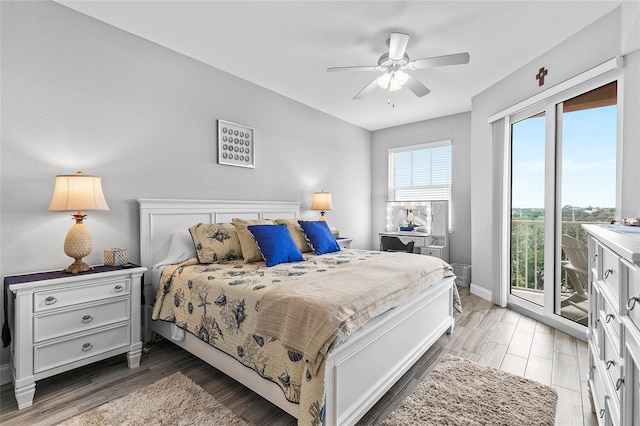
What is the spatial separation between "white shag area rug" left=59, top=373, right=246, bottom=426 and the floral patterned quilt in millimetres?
304

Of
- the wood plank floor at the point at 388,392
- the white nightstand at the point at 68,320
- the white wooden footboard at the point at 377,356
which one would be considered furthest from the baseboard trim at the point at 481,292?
the white nightstand at the point at 68,320

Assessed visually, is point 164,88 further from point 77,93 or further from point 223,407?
point 223,407

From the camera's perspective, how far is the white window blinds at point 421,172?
516cm

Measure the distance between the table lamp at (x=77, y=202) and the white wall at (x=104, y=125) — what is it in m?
0.26

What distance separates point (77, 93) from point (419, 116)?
452cm

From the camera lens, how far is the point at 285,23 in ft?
8.27

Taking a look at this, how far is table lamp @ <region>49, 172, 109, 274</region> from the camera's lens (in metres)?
2.05

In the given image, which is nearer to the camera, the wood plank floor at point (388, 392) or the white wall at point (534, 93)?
the wood plank floor at point (388, 392)

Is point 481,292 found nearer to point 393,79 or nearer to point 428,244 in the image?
point 428,244

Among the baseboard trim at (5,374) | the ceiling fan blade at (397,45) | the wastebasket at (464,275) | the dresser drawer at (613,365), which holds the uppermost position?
the ceiling fan blade at (397,45)

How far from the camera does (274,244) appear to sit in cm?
267

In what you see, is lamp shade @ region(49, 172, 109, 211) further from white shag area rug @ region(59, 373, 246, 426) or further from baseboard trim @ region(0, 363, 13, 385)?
white shag area rug @ region(59, 373, 246, 426)

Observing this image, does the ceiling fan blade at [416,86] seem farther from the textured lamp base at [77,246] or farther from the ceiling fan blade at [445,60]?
the textured lamp base at [77,246]

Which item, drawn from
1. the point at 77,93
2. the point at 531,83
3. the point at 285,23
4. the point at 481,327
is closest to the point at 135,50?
the point at 77,93
